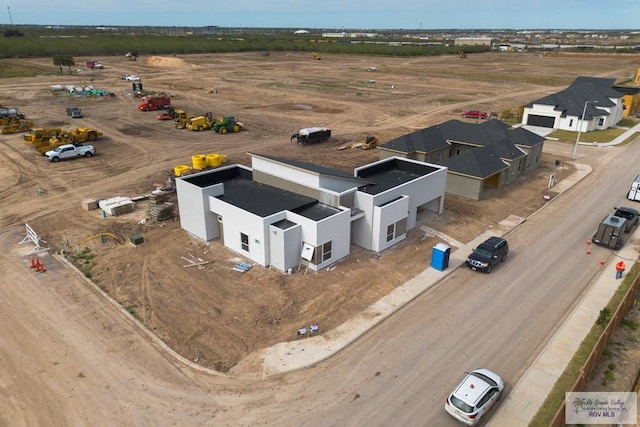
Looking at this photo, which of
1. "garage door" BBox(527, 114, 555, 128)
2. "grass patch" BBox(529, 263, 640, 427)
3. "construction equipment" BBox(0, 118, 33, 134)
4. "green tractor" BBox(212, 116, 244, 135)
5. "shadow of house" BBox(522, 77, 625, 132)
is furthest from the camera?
"garage door" BBox(527, 114, 555, 128)

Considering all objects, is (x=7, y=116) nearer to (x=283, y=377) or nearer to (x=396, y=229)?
(x=396, y=229)

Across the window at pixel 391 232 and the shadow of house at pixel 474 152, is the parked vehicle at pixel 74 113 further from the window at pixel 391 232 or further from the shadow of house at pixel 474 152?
the window at pixel 391 232

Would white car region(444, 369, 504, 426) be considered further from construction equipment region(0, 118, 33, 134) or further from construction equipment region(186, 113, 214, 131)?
construction equipment region(0, 118, 33, 134)

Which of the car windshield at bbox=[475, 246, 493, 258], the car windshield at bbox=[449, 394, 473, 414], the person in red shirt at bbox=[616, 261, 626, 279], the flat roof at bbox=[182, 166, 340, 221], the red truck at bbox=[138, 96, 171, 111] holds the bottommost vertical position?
the person in red shirt at bbox=[616, 261, 626, 279]

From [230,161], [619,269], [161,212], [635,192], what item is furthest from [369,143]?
[619,269]

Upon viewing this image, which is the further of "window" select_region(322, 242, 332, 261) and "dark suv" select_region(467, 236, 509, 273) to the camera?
"dark suv" select_region(467, 236, 509, 273)

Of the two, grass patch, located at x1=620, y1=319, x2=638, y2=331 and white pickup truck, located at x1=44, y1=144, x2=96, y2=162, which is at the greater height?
white pickup truck, located at x1=44, y1=144, x2=96, y2=162

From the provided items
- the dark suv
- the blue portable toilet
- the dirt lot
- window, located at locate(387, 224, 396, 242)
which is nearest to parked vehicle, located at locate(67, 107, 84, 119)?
the dirt lot
